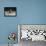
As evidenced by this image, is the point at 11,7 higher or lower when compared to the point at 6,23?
higher

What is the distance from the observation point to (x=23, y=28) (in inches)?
137

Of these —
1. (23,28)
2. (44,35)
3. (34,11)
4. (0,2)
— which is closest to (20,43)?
(23,28)

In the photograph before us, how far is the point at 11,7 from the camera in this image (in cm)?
356

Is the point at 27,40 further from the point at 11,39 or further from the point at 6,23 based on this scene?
the point at 6,23

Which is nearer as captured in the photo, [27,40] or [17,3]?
[27,40]

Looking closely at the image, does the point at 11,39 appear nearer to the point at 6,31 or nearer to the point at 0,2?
the point at 6,31

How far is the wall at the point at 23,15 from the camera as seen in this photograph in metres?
3.57

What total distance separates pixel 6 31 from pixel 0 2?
0.84 m

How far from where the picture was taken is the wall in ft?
11.7

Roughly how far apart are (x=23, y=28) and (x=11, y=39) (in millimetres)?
441

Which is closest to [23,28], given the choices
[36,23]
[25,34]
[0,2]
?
[25,34]

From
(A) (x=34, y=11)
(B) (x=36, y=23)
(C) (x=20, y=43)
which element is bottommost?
(C) (x=20, y=43)

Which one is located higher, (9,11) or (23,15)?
(9,11)

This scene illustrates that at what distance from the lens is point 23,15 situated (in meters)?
3.60
